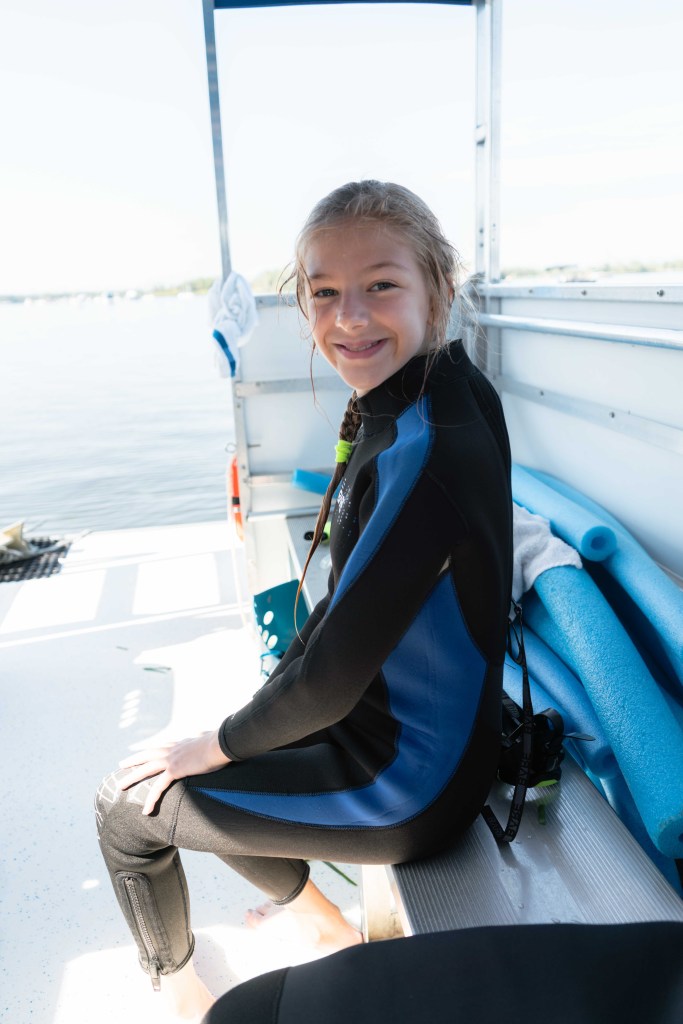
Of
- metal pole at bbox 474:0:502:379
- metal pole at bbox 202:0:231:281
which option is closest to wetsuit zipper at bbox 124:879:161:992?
metal pole at bbox 474:0:502:379

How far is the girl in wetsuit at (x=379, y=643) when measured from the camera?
1.11 m

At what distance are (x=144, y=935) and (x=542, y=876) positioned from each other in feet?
2.29

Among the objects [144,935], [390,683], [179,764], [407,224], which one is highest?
[407,224]

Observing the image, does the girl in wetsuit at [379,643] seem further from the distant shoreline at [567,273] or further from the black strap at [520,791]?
the distant shoreline at [567,273]

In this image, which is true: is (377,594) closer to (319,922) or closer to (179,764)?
(179,764)

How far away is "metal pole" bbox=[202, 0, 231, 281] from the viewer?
9.97 feet

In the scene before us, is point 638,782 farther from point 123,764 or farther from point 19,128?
point 19,128

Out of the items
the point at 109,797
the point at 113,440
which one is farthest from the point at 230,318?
the point at 113,440

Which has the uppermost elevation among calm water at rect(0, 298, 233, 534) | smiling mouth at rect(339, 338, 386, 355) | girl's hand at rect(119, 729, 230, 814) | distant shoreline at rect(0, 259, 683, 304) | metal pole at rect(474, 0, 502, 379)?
metal pole at rect(474, 0, 502, 379)

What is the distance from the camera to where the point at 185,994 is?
147 centimetres

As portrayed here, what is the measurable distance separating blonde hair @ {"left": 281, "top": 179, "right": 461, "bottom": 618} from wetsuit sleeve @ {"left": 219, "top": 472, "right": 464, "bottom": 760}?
271mm

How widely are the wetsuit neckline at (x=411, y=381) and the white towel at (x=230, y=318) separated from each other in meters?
1.98

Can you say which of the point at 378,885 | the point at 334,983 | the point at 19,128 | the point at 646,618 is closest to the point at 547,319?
the point at 646,618

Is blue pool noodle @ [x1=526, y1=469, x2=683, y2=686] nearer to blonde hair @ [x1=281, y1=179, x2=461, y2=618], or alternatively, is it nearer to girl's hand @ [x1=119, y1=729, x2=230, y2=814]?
blonde hair @ [x1=281, y1=179, x2=461, y2=618]
